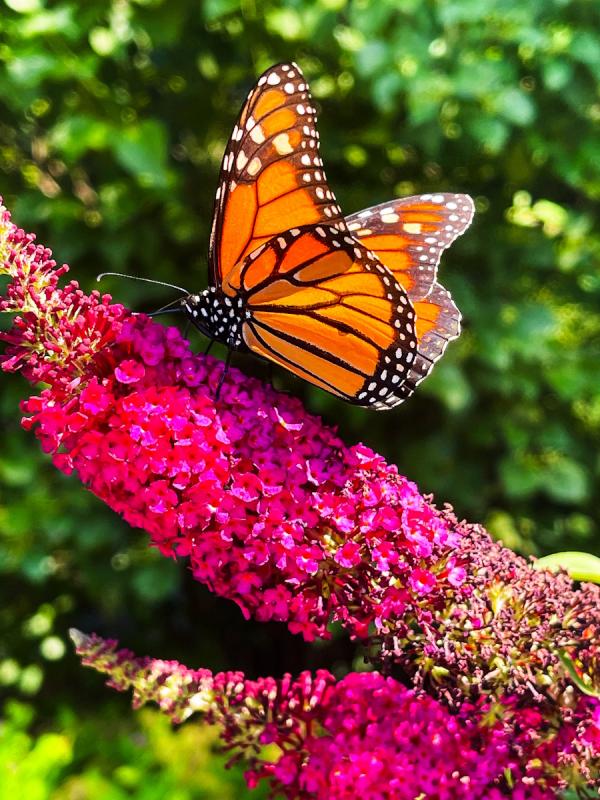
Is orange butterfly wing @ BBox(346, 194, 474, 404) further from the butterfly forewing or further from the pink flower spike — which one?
the pink flower spike

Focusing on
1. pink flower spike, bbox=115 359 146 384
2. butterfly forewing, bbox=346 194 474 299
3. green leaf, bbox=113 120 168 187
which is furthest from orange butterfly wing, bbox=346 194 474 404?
green leaf, bbox=113 120 168 187

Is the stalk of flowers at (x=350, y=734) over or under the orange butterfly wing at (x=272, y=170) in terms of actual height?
under

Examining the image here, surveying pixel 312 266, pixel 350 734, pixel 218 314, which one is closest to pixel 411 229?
pixel 312 266

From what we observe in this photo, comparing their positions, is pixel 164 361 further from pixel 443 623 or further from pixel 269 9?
pixel 269 9

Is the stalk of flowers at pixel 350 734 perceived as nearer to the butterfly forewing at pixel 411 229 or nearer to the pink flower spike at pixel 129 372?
the pink flower spike at pixel 129 372

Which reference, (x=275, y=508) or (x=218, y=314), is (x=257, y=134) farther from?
(x=275, y=508)

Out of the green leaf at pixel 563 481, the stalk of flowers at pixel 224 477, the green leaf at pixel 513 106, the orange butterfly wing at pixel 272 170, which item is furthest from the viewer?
the green leaf at pixel 563 481

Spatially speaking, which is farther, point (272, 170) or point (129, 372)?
point (272, 170)

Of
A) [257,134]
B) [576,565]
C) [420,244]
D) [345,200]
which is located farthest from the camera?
[345,200]

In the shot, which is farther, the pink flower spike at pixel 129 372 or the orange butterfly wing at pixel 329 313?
the orange butterfly wing at pixel 329 313

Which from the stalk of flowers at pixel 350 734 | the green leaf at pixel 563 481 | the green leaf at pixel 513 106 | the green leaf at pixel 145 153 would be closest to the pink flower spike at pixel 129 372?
the stalk of flowers at pixel 350 734
